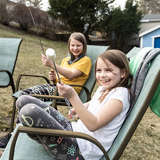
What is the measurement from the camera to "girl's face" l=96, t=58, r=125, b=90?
5.05 feet

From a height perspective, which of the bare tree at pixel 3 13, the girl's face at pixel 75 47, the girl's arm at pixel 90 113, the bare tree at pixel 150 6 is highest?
the bare tree at pixel 150 6

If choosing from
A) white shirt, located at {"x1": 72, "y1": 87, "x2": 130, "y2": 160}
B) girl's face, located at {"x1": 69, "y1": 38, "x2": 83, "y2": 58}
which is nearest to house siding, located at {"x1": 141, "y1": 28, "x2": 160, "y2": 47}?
girl's face, located at {"x1": 69, "y1": 38, "x2": 83, "y2": 58}

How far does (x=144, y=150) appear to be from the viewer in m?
2.80

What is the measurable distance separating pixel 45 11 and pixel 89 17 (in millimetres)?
3194

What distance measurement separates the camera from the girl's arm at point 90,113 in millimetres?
1340

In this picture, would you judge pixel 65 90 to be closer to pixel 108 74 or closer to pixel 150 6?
pixel 108 74

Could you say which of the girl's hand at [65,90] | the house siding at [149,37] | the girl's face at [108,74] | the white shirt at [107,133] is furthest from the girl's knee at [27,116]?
the house siding at [149,37]

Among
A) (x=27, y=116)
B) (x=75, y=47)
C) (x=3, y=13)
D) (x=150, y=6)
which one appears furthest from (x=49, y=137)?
(x=150, y=6)

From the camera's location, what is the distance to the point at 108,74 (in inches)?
60.6

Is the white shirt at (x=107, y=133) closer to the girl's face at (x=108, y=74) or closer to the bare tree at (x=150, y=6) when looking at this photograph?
the girl's face at (x=108, y=74)

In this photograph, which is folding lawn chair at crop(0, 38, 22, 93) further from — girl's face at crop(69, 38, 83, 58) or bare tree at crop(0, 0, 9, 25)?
bare tree at crop(0, 0, 9, 25)

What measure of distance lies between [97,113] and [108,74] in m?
0.28

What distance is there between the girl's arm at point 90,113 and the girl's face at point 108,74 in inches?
7.9

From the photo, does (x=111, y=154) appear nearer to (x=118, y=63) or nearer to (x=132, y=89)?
(x=132, y=89)
